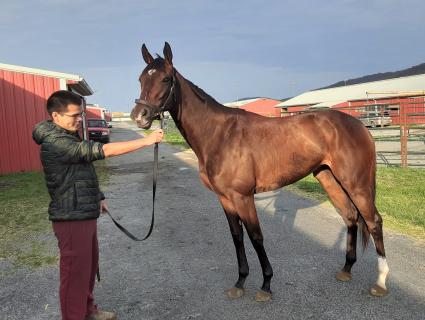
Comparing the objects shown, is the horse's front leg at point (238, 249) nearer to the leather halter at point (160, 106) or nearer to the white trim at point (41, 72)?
the leather halter at point (160, 106)

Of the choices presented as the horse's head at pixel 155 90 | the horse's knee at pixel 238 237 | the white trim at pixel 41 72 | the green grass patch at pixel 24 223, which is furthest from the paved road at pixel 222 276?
the white trim at pixel 41 72

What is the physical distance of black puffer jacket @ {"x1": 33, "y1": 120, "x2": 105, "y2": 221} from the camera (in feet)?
7.79

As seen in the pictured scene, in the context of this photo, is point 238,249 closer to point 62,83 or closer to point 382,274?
point 382,274

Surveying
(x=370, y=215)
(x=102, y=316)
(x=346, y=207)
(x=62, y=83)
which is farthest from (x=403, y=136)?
(x=62, y=83)

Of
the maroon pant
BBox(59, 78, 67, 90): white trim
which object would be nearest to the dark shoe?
the maroon pant

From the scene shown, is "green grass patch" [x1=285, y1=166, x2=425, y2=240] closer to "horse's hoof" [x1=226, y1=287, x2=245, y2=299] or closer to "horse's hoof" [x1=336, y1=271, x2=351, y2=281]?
"horse's hoof" [x1=336, y1=271, x2=351, y2=281]

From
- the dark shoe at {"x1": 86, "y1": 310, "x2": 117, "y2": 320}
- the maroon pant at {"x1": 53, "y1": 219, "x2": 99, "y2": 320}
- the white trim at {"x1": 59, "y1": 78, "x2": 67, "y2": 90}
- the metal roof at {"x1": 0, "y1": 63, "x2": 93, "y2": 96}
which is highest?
the metal roof at {"x1": 0, "y1": 63, "x2": 93, "y2": 96}

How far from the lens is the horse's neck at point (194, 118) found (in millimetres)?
3527

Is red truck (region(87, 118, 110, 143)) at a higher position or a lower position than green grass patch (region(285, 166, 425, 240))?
higher

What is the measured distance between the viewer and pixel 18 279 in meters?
3.98

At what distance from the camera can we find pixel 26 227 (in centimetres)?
596

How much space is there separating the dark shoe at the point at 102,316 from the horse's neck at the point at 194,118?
163 cm

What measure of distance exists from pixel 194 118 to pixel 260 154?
2.45 ft

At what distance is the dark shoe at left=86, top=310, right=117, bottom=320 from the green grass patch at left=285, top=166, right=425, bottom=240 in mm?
4060
